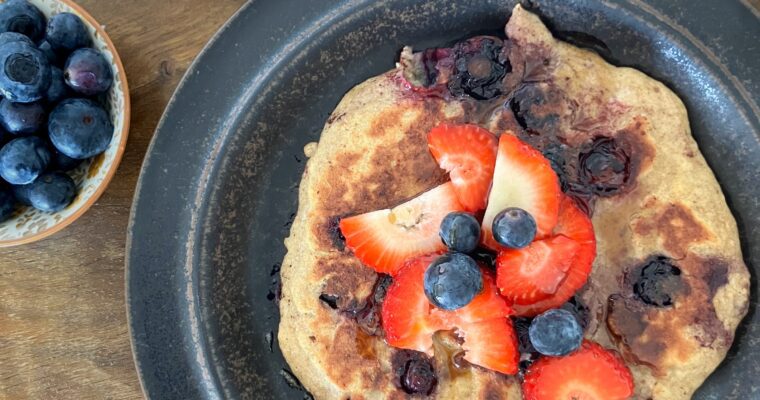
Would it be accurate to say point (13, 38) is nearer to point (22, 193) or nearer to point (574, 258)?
point (22, 193)

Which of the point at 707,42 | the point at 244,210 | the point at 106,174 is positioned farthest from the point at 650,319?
the point at 106,174

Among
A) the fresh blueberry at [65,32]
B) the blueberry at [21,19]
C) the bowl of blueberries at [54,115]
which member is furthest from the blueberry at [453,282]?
the blueberry at [21,19]

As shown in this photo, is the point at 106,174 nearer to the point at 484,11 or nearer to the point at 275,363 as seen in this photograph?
the point at 275,363

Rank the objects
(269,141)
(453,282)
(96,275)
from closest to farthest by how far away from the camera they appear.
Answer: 1. (453,282)
2. (269,141)
3. (96,275)

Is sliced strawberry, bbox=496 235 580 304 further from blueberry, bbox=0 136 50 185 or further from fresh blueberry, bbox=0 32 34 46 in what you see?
fresh blueberry, bbox=0 32 34 46

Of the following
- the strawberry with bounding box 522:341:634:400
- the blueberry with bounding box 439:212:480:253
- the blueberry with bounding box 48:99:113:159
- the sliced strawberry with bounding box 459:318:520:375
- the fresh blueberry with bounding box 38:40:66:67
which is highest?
the blueberry with bounding box 439:212:480:253

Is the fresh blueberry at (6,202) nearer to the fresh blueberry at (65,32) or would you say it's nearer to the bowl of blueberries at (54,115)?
the bowl of blueberries at (54,115)

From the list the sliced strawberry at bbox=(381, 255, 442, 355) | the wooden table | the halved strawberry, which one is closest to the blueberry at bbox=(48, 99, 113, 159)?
the wooden table

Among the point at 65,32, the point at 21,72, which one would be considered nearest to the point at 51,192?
the point at 21,72
